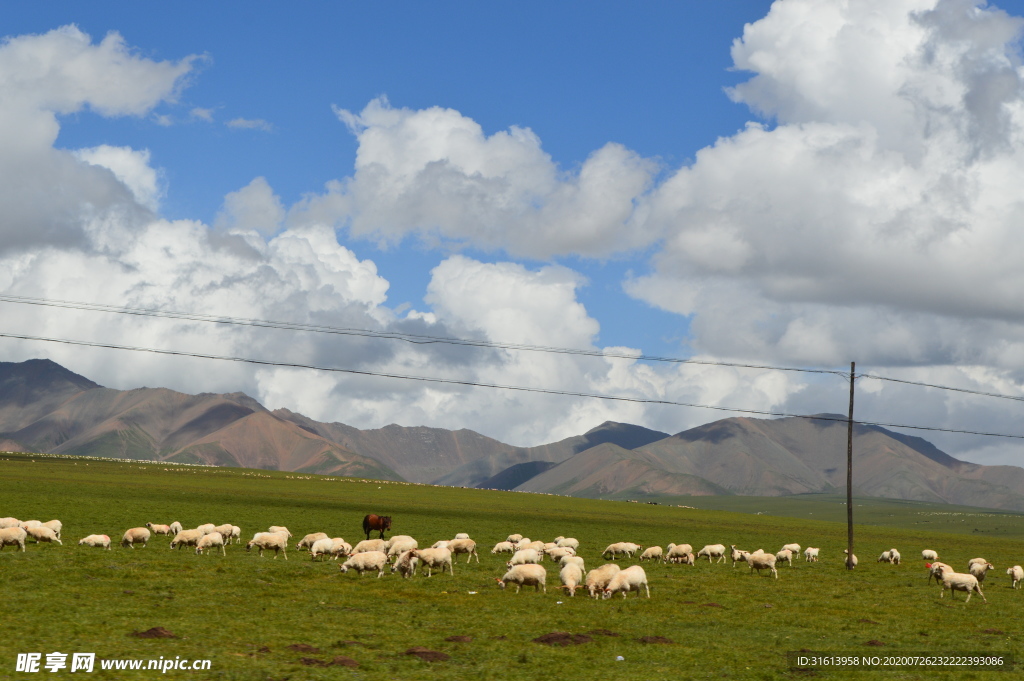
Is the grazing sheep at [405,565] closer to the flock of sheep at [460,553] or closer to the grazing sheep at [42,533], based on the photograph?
the flock of sheep at [460,553]

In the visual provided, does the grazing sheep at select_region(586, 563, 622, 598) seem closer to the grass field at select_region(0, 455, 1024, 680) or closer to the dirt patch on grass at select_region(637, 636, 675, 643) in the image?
the grass field at select_region(0, 455, 1024, 680)

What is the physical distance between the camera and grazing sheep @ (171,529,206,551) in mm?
40031

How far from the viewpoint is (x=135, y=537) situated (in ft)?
133

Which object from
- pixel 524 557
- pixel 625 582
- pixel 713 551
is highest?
pixel 625 582

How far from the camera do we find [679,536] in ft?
264

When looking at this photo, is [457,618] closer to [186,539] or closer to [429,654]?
[429,654]

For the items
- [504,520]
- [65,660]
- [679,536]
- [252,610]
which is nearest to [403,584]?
[252,610]

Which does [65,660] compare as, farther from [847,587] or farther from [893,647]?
[847,587]

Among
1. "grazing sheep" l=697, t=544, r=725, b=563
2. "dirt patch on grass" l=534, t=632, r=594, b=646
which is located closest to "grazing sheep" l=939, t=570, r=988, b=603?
"grazing sheep" l=697, t=544, r=725, b=563

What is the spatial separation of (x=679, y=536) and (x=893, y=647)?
56498mm

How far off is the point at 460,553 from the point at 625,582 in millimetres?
15631

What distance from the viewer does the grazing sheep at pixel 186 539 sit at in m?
40.0

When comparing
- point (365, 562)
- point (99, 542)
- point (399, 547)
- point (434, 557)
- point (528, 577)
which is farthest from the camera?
point (99, 542)

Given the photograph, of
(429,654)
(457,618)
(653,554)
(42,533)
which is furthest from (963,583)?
(42,533)
